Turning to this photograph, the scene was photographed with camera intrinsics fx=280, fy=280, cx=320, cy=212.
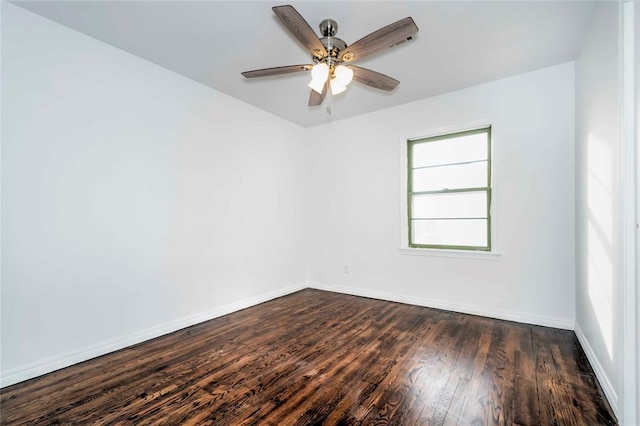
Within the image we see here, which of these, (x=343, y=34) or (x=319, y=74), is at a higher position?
(x=343, y=34)

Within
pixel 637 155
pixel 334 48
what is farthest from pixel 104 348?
pixel 637 155

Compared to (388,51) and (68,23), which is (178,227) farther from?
(388,51)

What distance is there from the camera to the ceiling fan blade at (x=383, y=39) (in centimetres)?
175

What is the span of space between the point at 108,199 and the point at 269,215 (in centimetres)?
205

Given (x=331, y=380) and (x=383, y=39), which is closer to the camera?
(x=383, y=39)

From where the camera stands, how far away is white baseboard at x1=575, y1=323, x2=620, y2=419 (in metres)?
1.72

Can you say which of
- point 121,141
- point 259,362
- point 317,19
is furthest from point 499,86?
point 121,141

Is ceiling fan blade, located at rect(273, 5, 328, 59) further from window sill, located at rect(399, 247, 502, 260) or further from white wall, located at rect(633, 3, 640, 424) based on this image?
window sill, located at rect(399, 247, 502, 260)

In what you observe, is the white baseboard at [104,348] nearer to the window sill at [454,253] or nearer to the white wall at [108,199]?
the white wall at [108,199]

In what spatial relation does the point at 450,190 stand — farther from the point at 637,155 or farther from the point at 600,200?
the point at 637,155

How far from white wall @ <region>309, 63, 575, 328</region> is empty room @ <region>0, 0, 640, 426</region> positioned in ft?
0.08

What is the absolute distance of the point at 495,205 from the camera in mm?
3305

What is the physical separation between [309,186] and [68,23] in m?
A: 3.42

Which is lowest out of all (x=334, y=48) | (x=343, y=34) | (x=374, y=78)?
(x=374, y=78)
